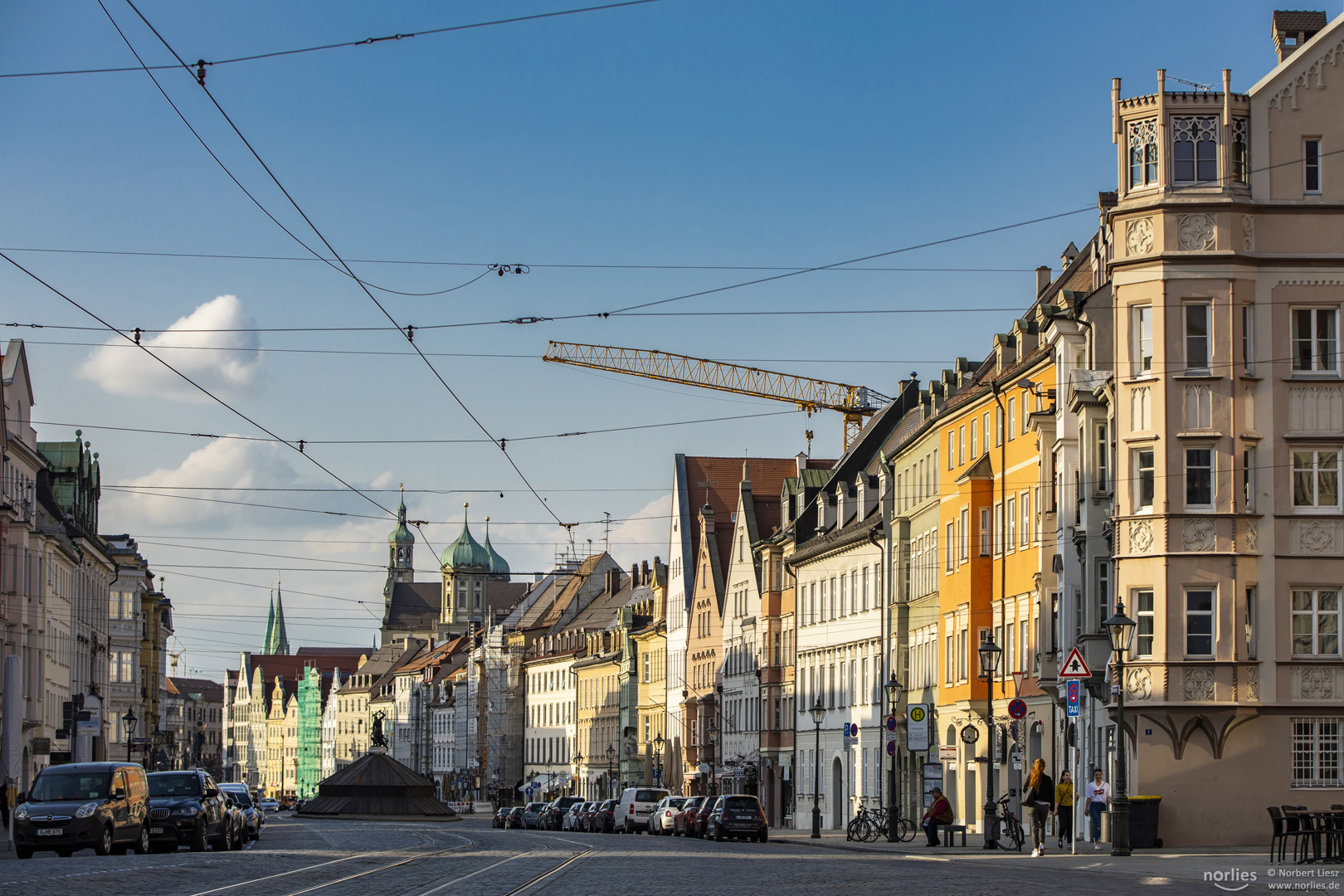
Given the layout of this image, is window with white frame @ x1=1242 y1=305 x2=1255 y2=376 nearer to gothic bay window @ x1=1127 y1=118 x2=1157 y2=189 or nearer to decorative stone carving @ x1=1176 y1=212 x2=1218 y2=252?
decorative stone carving @ x1=1176 y1=212 x2=1218 y2=252

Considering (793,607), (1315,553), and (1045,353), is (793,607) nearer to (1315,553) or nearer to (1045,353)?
(1045,353)

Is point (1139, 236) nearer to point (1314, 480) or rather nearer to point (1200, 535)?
point (1314, 480)

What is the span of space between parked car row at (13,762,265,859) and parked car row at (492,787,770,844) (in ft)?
58.8

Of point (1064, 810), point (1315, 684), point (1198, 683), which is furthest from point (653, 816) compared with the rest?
point (1315, 684)

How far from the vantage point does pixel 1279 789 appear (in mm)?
41281

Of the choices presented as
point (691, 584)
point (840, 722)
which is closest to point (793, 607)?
point (840, 722)

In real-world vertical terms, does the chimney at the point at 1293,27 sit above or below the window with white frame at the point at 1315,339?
above

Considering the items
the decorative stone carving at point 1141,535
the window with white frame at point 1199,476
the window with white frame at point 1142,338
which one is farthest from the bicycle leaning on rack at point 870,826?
the window with white frame at point 1142,338

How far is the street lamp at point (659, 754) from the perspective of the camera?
118 meters

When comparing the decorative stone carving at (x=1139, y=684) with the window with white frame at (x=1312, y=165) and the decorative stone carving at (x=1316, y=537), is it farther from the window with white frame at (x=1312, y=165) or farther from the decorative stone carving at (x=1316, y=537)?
the window with white frame at (x=1312, y=165)

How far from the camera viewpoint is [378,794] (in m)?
105

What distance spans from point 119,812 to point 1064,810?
2001cm

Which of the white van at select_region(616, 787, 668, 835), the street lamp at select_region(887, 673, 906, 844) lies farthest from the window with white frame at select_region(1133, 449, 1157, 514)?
the white van at select_region(616, 787, 668, 835)

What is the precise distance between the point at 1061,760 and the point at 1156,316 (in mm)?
13319
